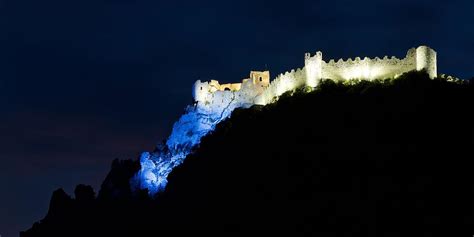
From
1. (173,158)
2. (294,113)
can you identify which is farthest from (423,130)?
(173,158)

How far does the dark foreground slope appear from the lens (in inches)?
2694

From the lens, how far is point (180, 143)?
110 metres

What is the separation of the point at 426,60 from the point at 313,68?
1331cm

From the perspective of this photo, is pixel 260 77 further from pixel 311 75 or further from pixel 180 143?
pixel 311 75

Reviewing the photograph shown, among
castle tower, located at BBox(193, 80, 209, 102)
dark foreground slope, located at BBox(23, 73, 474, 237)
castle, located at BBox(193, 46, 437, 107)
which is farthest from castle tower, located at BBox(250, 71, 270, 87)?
dark foreground slope, located at BBox(23, 73, 474, 237)

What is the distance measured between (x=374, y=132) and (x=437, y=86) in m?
8.96

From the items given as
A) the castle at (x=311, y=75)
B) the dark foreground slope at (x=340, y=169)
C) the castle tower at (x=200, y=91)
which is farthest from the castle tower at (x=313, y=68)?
the castle tower at (x=200, y=91)

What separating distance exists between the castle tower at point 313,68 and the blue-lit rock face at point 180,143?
17208 millimetres

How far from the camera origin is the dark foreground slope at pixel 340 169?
6844 cm

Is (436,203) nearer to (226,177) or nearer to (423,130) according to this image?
(423,130)

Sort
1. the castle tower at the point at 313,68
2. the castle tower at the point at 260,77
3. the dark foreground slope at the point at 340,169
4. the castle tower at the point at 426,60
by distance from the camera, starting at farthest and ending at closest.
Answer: the castle tower at the point at 260,77, the castle tower at the point at 313,68, the castle tower at the point at 426,60, the dark foreground slope at the point at 340,169

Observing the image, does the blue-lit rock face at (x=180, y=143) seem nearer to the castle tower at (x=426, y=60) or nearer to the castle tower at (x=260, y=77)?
the castle tower at (x=260, y=77)

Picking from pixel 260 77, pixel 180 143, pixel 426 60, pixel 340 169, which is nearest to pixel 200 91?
pixel 180 143

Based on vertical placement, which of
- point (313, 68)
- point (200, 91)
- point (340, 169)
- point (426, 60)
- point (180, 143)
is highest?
point (200, 91)
